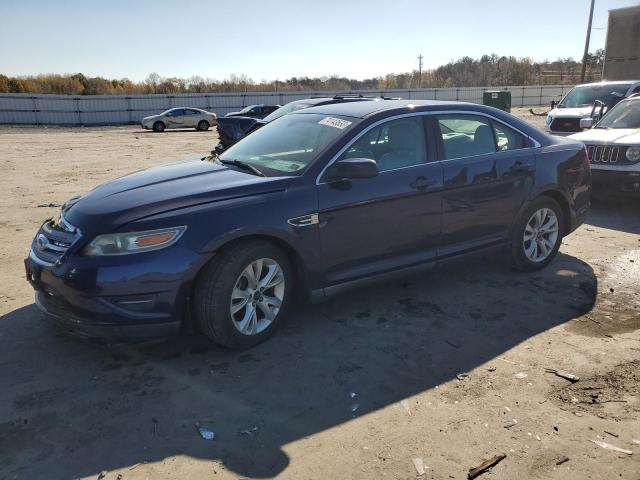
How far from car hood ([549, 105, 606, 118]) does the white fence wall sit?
19131 mm

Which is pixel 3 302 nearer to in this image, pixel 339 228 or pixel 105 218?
pixel 105 218

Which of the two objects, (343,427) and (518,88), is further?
(518,88)

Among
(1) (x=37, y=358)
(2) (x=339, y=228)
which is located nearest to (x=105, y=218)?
(1) (x=37, y=358)

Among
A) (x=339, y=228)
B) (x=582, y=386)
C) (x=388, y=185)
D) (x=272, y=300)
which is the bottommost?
(x=582, y=386)

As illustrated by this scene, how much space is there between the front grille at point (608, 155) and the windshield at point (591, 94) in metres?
6.51

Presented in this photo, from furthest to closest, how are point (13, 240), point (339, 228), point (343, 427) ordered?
1. point (13, 240)
2. point (339, 228)
3. point (343, 427)

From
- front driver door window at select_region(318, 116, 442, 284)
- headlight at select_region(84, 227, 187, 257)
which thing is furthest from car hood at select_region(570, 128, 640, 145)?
headlight at select_region(84, 227, 187, 257)

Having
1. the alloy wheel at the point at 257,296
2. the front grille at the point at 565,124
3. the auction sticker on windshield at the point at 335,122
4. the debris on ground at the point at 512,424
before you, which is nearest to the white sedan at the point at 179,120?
the front grille at the point at 565,124

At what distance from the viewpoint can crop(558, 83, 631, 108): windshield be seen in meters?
13.7

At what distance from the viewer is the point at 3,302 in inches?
189

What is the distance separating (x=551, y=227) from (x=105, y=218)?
4.35 meters

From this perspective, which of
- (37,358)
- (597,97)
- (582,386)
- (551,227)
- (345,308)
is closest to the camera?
(582,386)

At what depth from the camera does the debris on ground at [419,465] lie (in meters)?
2.66

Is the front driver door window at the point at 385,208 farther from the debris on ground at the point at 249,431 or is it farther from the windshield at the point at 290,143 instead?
the debris on ground at the point at 249,431
